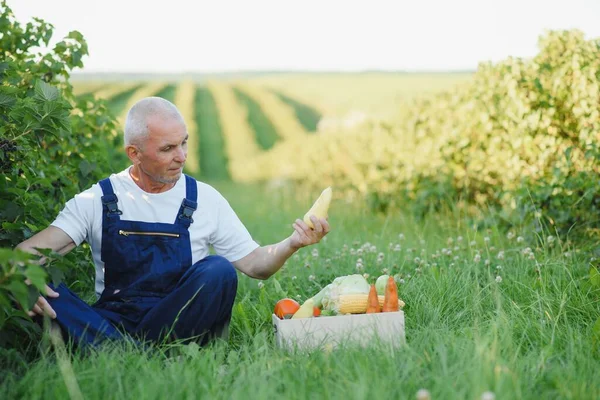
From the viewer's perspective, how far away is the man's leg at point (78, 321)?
3363mm

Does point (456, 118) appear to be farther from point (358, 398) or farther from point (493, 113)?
point (358, 398)

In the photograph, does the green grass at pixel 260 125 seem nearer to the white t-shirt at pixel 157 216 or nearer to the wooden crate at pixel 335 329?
the white t-shirt at pixel 157 216

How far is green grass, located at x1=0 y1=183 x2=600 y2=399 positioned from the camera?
8.81ft

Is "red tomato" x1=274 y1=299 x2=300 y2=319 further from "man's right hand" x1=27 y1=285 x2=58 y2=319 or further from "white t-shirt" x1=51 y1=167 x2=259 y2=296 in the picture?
"man's right hand" x1=27 y1=285 x2=58 y2=319

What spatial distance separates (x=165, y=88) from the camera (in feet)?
152

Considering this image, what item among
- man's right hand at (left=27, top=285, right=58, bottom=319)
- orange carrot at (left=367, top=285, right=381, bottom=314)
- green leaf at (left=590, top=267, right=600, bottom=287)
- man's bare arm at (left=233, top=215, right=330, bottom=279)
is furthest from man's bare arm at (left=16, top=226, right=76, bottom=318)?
green leaf at (left=590, top=267, right=600, bottom=287)

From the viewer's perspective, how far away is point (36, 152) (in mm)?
4262

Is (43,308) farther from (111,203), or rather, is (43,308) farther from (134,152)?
(134,152)

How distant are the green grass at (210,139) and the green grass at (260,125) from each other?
175 centimetres

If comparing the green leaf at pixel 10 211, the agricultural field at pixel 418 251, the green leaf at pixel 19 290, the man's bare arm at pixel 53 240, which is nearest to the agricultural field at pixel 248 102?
the agricultural field at pixel 418 251

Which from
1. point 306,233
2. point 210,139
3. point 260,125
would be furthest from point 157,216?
point 260,125

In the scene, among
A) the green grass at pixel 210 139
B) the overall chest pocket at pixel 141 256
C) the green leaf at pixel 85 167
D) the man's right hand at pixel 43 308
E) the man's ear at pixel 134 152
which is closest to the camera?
the man's right hand at pixel 43 308

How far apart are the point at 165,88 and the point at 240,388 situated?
45270 millimetres

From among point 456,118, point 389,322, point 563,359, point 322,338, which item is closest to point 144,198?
point 322,338
